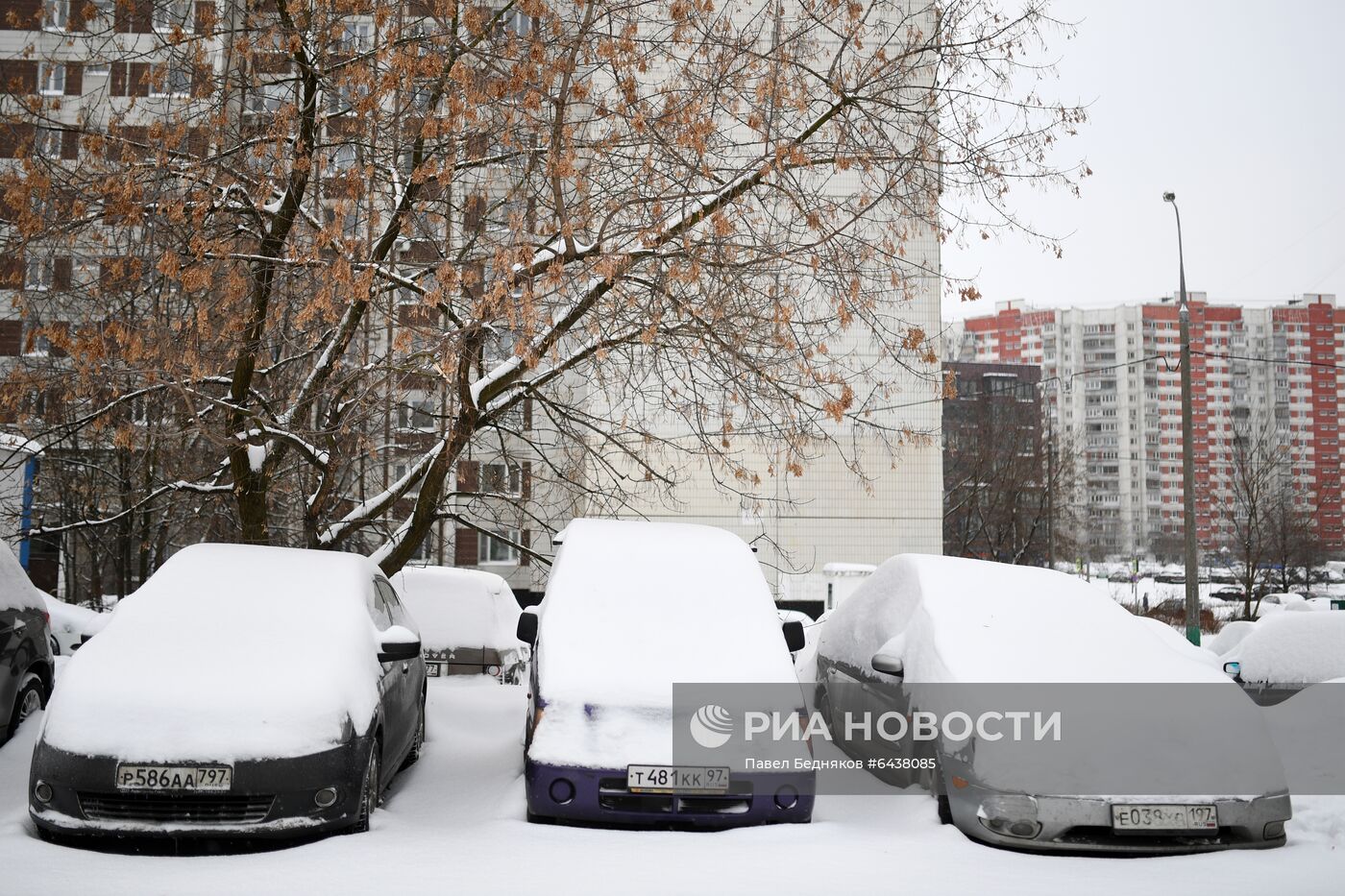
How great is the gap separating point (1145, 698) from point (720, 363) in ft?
14.4

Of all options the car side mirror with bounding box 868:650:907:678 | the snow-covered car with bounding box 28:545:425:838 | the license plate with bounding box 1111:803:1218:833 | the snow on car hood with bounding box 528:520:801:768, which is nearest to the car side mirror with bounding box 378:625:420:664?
the snow-covered car with bounding box 28:545:425:838

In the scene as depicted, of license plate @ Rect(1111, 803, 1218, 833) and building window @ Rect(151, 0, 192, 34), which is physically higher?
building window @ Rect(151, 0, 192, 34)

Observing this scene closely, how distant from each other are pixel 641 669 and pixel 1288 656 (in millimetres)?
7398

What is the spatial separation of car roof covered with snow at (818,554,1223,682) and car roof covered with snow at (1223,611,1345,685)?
3986 mm

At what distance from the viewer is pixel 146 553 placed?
2083 centimetres

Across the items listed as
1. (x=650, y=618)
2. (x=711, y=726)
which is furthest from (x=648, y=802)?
(x=650, y=618)

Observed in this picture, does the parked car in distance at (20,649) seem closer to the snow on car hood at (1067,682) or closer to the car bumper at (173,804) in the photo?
the car bumper at (173,804)

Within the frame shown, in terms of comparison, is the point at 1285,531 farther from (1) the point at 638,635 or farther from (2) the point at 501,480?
(1) the point at 638,635

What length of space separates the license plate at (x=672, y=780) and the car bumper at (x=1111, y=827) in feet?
4.49

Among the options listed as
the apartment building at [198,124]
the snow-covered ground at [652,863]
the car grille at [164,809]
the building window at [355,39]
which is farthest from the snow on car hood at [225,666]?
the building window at [355,39]

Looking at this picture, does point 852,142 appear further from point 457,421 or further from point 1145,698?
point 1145,698

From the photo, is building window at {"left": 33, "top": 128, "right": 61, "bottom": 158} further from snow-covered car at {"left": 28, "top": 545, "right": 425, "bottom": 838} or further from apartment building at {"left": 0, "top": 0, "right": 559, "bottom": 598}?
snow-covered car at {"left": 28, "top": 545, "right": 425, "bottom": 838}

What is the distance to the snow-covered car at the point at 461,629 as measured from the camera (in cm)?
1220

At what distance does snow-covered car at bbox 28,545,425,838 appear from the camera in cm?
A: 511
